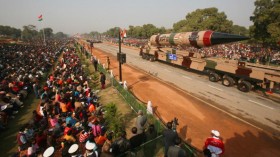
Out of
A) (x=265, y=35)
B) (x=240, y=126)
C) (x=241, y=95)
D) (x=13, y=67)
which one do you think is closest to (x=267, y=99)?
(x=241, y=95)

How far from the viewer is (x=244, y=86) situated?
1633 cm

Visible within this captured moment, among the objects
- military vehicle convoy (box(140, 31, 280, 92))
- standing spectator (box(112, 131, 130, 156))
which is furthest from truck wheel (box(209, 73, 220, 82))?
standing spectator (box(112, 131, 130, 156))

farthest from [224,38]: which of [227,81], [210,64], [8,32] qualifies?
[8,32]

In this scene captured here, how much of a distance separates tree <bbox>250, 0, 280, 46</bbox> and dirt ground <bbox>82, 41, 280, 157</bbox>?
22097mm

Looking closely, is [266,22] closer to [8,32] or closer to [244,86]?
[244,86]

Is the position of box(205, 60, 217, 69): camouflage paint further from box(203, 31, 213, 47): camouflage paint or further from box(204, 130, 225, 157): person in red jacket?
box(204, 130, 225, 157): person in red jacket

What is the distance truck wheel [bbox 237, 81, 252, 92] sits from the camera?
1603cm

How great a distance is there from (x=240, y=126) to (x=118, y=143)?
801cm

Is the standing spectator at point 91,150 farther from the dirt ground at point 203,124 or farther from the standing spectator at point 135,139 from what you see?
the dirt ground at point 203,124

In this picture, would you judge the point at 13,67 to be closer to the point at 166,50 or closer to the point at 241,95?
the point at 166,50

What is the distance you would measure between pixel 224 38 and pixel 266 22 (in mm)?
22187

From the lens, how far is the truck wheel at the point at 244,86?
16.0 metres

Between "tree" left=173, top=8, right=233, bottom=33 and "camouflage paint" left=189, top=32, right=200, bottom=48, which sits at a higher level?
"tree" left=173, top=8, right=233, bottom=33

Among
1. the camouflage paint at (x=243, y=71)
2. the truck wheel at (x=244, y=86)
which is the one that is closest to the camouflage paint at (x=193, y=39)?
the camouflage paint at (x=243, y=71)
